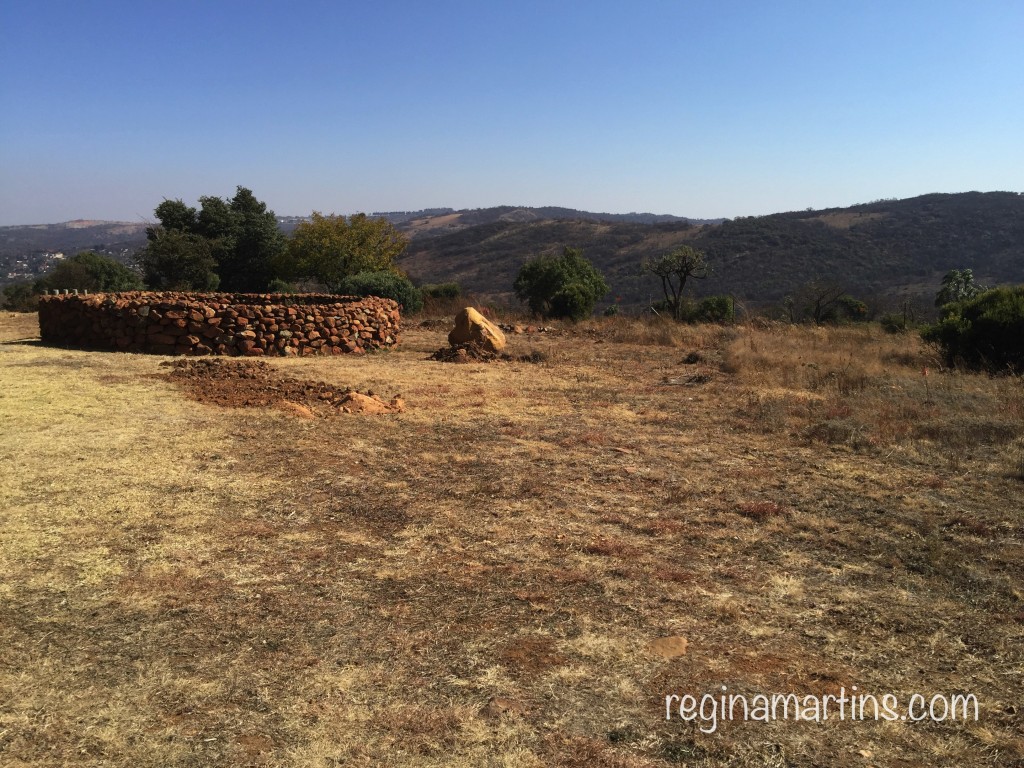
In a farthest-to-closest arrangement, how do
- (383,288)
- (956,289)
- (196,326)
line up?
(956,289), (383,288), (196,326)

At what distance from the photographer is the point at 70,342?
1348cm

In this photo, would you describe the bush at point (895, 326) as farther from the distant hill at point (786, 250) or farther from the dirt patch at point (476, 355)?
the distant hill at point (786, 250)

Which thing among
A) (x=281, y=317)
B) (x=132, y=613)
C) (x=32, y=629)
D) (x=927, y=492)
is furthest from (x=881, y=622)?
(x=281, y=317)

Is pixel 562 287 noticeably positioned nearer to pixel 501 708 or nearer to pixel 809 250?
pixel 501 708

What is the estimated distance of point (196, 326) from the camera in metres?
12.8

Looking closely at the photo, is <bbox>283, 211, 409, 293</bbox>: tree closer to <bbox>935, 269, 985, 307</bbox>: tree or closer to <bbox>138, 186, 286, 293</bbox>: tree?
<bbox>138, 186, 286, 293</bbox>: tree

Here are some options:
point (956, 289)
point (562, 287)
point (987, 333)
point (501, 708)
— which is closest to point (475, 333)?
point (562, 287)

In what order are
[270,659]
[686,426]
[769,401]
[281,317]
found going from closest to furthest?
[270,659], [686,426], [769,401], [281,317]

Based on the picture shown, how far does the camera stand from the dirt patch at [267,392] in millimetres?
A: 8711

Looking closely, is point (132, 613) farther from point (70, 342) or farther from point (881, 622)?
point (70, 342)

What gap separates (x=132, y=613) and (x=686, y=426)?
20.9 ft

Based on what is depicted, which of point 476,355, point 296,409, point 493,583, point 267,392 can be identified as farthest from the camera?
point 476,355

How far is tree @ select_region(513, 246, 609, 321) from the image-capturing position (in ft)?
70.9

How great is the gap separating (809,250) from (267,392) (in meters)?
47.4
